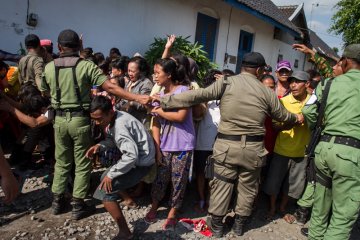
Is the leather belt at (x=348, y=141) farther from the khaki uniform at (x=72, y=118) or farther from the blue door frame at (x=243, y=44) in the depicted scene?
the blue door frame at (x=243, y=44)

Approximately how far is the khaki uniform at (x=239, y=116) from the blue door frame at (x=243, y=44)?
8.77 m

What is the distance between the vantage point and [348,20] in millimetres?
14672

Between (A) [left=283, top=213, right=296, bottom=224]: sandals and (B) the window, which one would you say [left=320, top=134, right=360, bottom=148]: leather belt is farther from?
(B) the window

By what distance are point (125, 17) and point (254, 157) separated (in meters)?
5.18

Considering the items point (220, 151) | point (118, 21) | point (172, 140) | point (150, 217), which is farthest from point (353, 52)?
point (118, 21)

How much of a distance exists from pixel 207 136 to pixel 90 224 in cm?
162

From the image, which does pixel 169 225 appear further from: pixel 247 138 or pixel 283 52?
pixel 283 52

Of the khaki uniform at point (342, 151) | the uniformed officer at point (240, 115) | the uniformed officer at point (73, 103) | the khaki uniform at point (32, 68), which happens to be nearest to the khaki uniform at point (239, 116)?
the uniformed officer at point (240, 115)

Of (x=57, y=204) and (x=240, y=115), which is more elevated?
(x=240, y=115)

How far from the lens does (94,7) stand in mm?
6262

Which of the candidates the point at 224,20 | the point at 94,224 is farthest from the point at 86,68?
the point at 224,20

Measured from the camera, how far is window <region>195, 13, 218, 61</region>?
371 inches

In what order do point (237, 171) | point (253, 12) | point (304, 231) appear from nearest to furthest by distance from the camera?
point (237, 171) < point (304, 231) < point (253, 12)

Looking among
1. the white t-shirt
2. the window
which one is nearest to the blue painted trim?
the window
